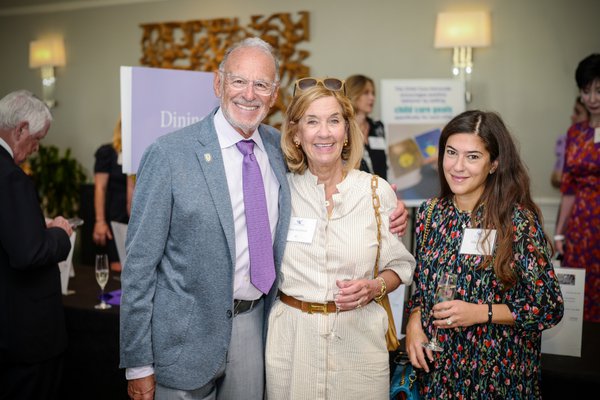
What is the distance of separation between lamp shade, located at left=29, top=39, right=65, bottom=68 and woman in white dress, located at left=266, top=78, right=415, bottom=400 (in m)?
6.39

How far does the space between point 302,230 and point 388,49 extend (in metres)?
4.48

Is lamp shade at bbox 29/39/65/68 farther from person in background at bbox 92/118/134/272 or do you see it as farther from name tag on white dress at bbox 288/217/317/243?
name tag on white dress at bbox 288/217/317/243

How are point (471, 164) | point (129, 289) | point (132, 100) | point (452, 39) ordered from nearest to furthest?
1. point (129, 289)
2. point (471, 164)
3. point (132, 100)
4. point (452, 39)

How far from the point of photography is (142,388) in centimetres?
173

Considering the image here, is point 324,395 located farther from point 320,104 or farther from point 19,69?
point 19,69

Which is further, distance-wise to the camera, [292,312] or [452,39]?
[452,39]

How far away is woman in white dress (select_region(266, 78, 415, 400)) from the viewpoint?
1.82 metres

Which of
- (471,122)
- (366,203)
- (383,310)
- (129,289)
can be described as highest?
(471,122)

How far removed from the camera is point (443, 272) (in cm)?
183

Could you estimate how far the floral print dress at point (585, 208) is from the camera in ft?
11.1

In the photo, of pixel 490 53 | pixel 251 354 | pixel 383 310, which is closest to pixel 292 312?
pixel 251 354

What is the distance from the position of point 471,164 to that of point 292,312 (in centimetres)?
80

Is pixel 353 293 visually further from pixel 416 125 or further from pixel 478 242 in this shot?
pixel 416 125

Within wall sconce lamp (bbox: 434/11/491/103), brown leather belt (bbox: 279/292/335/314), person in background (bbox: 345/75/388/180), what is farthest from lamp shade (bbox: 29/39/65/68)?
brown leather belt (bbox: 279/292/335/314)
